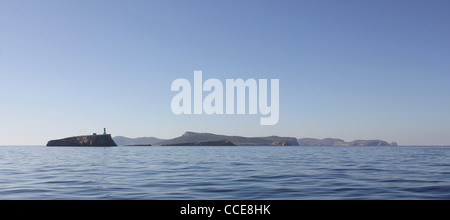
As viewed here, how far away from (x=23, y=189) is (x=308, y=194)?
59.4ft

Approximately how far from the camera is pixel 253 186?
886 inches

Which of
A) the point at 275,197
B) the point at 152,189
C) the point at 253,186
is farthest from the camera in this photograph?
the point at 253,186

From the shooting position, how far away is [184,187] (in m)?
22.0
